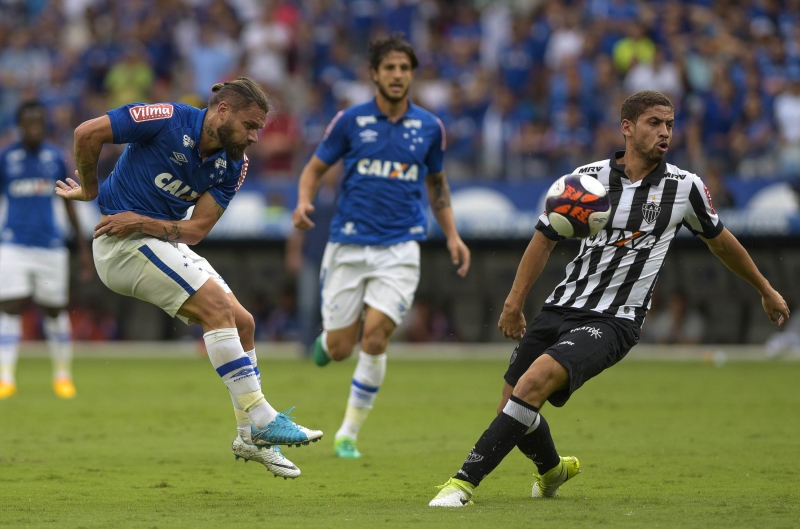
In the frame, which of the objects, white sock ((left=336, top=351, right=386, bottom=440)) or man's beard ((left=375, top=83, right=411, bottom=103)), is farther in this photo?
man's beard ((left=375, top=83, right=411, bottom=103))

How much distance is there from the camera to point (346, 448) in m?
8.37

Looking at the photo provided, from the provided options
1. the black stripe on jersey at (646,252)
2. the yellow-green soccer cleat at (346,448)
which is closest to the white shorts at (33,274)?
the yellow-green soccer cleat at (346,448)

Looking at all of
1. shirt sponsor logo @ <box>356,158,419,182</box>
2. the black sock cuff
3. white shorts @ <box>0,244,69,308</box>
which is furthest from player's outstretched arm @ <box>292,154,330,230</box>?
white shorts @ <box>0,244,69,308</box>

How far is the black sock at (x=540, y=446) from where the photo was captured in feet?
20.6

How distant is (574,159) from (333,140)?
8.63 m

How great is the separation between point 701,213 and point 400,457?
3055mm

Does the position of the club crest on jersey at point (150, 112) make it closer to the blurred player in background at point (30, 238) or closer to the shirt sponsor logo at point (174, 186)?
the shirt sponsor logo at point (174, 186)

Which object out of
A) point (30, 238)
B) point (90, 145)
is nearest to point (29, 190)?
point (30, 238)

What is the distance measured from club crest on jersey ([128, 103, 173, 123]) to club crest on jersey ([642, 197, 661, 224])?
2719 millimetres

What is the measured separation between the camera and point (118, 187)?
6668 millimetres

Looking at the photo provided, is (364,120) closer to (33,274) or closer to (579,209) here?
(579,209)

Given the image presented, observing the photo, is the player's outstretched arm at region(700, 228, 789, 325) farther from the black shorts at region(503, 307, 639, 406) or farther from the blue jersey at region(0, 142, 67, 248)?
the blue jersey at region(0, 142, 67, 248)

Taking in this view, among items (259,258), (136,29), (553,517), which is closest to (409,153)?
(553,517)

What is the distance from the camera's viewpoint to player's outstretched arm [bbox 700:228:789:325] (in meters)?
6.37
